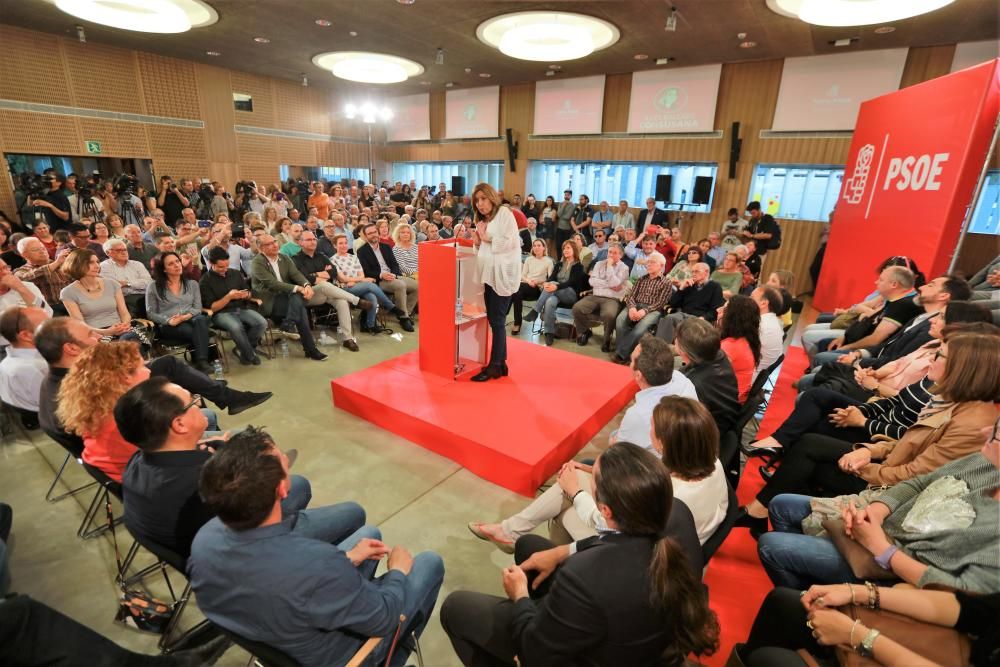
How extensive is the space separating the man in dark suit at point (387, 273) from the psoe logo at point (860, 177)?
21.1ft

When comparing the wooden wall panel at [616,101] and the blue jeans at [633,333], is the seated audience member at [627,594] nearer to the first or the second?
the blue jeans at [633,333]

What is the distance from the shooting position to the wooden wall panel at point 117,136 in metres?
9.51

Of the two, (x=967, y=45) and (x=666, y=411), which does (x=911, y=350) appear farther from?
(x=967, y=45)

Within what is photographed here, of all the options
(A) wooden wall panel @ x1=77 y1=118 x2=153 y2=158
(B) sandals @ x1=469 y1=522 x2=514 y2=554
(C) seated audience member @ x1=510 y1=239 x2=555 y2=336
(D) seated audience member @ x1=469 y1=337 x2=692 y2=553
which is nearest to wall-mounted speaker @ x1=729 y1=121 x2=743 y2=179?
(C) seated audience member @ x1=510 y1=239 x2=555 y2=336

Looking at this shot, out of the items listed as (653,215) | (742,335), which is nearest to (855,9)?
(653,215)

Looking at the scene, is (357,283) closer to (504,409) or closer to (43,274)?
(43,274)

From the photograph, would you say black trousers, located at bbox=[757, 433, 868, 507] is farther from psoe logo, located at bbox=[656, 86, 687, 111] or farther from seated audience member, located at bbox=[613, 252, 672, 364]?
psoe logo, located at bbox=[656, 86, 687, 111]

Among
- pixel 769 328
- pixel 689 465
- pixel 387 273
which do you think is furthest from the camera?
pixel 387 273

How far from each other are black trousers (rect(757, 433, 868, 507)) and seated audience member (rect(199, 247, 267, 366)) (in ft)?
15.3

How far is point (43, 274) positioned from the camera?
413 cm

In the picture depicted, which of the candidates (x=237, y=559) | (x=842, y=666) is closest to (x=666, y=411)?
(x=842, y=666)

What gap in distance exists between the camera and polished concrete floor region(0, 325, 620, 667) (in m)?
2.12

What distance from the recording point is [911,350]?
3057mm

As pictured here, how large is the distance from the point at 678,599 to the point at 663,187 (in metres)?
10.1
